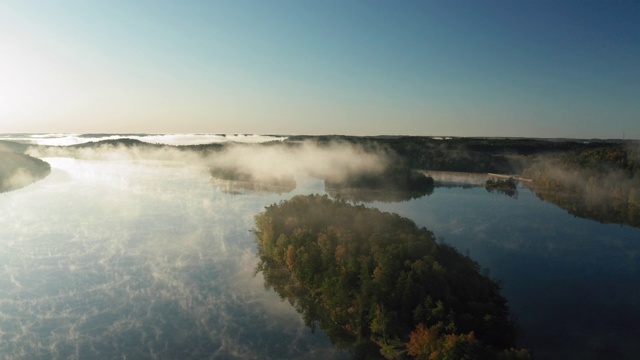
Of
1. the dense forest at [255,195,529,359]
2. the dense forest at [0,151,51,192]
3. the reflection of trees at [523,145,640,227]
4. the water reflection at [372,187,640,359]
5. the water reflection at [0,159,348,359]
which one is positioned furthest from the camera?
the dense forest at [0,151,51,192]

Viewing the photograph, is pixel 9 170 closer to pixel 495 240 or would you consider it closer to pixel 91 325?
pixel 91 325

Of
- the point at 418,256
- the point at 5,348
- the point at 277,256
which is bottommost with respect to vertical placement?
the point at 5,348

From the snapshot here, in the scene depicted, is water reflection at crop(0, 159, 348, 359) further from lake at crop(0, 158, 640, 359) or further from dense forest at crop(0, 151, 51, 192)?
dense forest at crop(0, 151, 51, 192)

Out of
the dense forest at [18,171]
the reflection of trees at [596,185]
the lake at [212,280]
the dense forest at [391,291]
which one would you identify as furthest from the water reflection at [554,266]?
the dense forest at [18,171]

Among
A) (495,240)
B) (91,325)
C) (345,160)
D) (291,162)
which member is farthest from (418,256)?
(291,162)

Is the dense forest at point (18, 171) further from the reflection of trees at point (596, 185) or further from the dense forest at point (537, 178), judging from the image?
the reflection of trees at point (596, 185)

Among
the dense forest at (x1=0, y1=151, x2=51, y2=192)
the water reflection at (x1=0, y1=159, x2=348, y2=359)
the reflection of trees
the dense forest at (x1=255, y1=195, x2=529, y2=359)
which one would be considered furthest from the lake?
the dense forest at (x1=0, y1=151, x2=51, y2=192)
